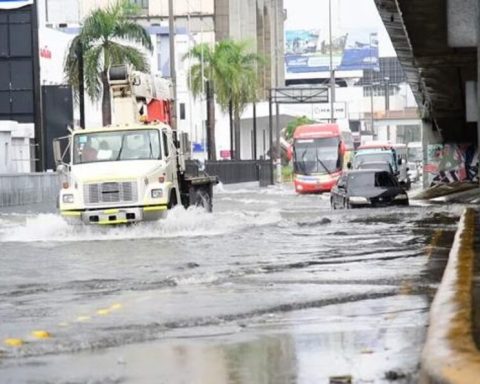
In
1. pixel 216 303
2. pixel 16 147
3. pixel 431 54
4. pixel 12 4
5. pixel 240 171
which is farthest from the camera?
pixel 240 171

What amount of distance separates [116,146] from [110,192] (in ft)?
4.43

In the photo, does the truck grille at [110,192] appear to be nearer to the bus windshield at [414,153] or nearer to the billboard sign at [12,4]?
the billboard sign at [12,4]

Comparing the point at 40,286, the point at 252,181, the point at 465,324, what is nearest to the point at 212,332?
the point at 465,324

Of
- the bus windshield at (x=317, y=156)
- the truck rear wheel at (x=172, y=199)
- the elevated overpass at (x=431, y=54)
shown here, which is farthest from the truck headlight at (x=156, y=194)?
the bus windshield at (x=317, y=156)

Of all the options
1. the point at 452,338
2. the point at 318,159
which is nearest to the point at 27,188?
the point at 318,159

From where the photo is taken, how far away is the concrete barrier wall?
38344 mm

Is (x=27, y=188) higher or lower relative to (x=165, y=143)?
lower

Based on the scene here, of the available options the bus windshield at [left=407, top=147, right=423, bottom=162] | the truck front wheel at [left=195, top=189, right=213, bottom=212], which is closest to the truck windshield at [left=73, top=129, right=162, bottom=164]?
the truck front wheel at [left=195, top=189, right=213, bottom=212]

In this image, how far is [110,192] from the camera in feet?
83.6

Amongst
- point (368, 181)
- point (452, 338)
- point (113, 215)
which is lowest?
point (368, 181)

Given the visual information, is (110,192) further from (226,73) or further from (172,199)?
(226,73)

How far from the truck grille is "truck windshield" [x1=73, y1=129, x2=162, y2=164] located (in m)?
0.97

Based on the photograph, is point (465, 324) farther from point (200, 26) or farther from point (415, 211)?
point (200, 26)

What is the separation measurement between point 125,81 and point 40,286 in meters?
13.3
